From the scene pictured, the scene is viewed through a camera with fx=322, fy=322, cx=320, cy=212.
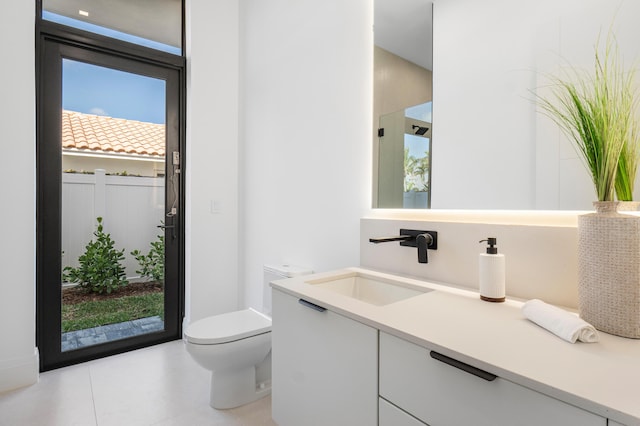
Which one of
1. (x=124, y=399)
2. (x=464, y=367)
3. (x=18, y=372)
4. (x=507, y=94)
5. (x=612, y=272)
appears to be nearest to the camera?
(x=464, y=367)

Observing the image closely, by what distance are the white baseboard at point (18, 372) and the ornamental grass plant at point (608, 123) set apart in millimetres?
2956

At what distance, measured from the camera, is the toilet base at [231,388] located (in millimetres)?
1761

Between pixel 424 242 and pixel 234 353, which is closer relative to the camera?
pixel 424 242

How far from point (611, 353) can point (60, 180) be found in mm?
2931

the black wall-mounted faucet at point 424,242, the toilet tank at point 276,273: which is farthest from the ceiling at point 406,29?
the toilet tank at point 276,273

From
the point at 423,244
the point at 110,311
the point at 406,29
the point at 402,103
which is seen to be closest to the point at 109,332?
the point at 110,311

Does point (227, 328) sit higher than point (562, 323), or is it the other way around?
point (562, 323)

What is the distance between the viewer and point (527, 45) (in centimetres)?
108

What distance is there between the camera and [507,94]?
1.13 metres

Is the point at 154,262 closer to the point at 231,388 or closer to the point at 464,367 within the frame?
the point at 231,388

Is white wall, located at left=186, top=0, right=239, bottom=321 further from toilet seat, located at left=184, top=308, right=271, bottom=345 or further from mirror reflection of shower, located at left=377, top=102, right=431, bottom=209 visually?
mirror reflection of shower, located at left=377, top=102, right=431, bottom=209

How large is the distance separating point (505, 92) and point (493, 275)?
65cm

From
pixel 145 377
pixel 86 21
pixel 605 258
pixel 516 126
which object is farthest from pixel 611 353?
pixel 86 21

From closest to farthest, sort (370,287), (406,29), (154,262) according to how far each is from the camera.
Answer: (370,287)
(406,29)
(154,262)
